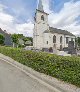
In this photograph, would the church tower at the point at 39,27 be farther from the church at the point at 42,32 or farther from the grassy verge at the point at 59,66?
the grassy verge at the point at 59,66

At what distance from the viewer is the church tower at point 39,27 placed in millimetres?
63156

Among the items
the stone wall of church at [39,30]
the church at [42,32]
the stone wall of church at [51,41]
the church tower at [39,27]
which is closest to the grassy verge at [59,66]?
the church at [42,32]

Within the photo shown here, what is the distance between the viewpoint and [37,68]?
1118cm

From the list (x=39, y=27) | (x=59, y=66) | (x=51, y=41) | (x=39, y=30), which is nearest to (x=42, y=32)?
(x=39, y=30)

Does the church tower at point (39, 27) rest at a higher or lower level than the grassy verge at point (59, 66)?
higher

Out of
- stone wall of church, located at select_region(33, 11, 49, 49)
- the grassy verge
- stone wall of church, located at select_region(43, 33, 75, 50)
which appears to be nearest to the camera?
the grassy verge

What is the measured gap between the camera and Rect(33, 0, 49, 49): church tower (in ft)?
207

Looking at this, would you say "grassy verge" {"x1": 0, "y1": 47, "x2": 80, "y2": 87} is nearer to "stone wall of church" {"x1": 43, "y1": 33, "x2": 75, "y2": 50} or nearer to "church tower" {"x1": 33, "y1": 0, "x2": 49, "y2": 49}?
"church tower" {"x1": 33, "y1": 0, "x2": 49, "y2": 49}

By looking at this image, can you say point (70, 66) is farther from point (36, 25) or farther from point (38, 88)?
point (36, 25)

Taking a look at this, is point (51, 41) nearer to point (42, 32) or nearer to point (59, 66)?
point (42, 32)

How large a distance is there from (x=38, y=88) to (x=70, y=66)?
195 cm

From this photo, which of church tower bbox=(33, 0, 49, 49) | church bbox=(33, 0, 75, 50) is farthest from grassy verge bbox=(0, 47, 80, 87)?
church tower bbox=(33, 0, 49, 49)

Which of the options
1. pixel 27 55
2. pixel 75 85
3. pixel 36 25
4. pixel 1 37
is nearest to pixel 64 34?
pixel 36 25

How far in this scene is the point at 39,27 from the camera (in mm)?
64125
